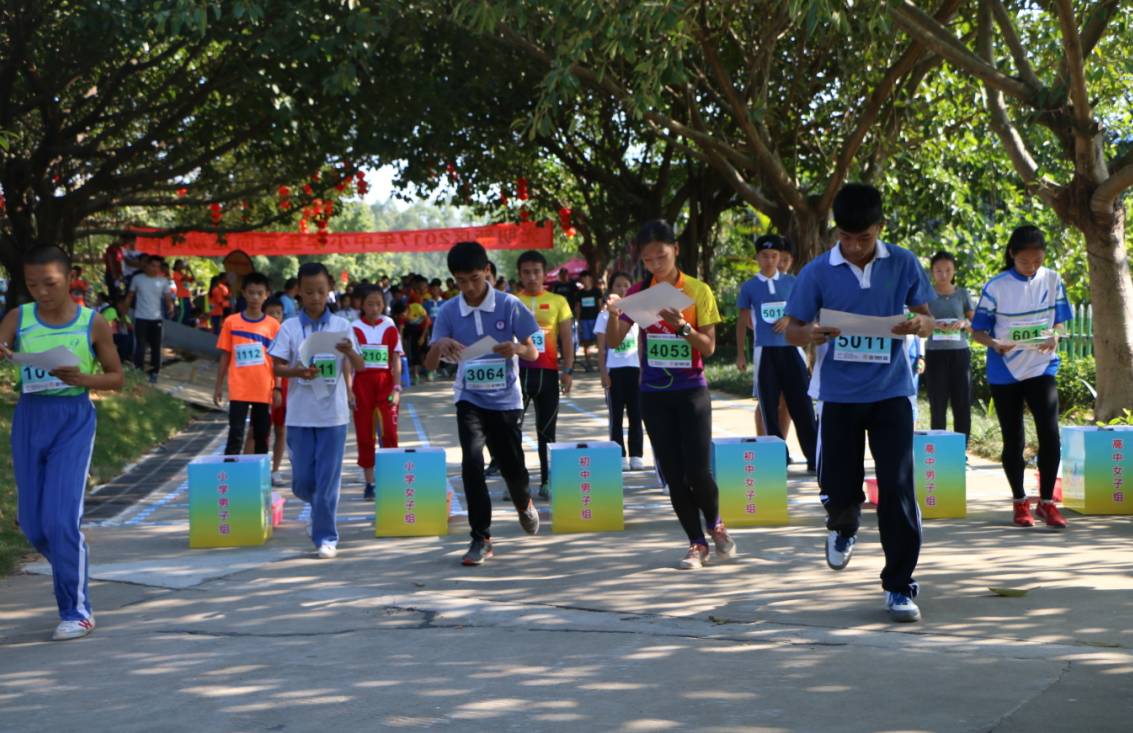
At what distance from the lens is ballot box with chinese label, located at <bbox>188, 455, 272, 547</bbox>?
30.8 ft

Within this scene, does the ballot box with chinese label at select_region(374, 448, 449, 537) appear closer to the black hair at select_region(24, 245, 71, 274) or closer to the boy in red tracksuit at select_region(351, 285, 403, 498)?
the boy in red tracksuit at select_region(351, 285, 403, 498)

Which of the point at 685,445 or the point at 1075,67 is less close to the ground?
the point at 1075,67

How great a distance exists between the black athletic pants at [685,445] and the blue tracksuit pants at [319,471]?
82.6 inches

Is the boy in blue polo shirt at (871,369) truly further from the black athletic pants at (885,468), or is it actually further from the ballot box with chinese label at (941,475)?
the ballot box with chinese label at (941,475)

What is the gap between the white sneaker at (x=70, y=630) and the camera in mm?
6652

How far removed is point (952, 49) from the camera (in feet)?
41.9

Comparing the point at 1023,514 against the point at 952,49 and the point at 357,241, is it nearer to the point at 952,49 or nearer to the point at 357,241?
the point at 952,49

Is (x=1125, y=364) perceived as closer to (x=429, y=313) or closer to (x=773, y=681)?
(x=773, y=681)

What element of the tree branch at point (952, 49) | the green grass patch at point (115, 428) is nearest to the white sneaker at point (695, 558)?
the green grass patch at point (115, 428)

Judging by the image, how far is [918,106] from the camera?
20188mm

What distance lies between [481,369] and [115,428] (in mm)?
8938

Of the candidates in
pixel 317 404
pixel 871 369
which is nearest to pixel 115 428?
pixel 317 404

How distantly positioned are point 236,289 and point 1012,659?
25.9 m

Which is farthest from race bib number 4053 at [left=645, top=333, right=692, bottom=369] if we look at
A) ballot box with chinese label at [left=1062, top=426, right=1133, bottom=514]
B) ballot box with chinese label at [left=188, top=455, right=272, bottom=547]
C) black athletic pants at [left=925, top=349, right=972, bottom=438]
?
black athletic pants at [left=925, top=349, right=972, bottom=438]
